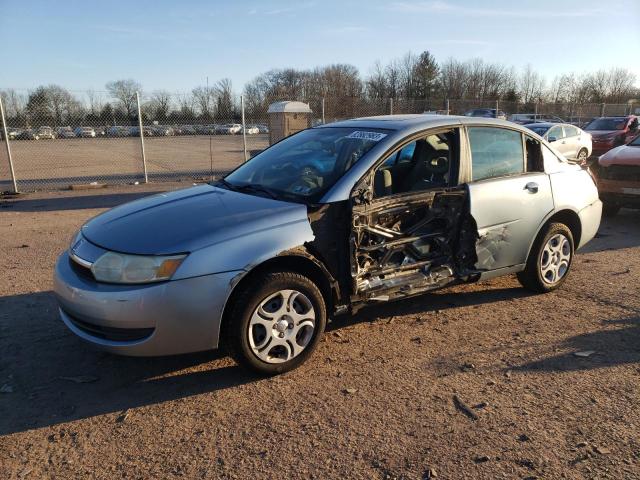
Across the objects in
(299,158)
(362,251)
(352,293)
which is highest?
(299,158)

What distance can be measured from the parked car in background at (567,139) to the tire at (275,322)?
52.2 feet

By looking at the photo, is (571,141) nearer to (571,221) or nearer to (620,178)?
(620,178)

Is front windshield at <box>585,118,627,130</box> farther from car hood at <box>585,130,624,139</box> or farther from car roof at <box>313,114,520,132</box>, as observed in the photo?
car roof at <box>313,114,520,132</box>

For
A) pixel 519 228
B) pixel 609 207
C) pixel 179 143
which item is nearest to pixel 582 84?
pixel 179 143

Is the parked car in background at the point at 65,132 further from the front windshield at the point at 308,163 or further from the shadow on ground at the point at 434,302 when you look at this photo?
the shadow on ground at the point at 434,302

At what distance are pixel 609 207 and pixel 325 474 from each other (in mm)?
8531

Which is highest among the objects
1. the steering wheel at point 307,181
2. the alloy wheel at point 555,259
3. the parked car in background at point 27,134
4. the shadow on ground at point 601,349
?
the parked car in background at point 27,134

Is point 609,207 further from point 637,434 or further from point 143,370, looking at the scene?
point 143,370

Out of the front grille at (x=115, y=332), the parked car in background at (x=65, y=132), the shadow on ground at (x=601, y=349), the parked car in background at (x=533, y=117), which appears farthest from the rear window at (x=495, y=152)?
the parked car in background at (x=533, y=117)

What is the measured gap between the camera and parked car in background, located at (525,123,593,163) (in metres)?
17.1

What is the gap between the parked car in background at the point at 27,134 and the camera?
59.0ft

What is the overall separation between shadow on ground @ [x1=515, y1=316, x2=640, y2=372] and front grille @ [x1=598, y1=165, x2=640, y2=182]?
A: 493cm

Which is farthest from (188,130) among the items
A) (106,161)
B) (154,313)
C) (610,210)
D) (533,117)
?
(533,117)

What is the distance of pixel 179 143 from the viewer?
27.8 metres
